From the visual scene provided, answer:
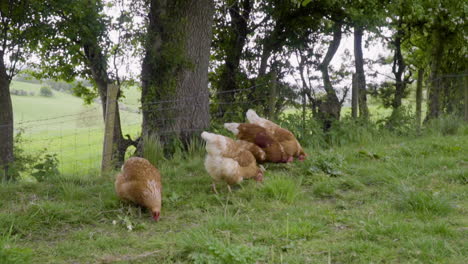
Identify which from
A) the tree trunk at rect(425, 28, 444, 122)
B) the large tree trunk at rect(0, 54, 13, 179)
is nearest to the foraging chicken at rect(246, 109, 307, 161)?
the large tree trunk at rect(0, 54, 13, 179)

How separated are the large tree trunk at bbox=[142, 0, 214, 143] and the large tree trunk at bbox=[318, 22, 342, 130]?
126 inches

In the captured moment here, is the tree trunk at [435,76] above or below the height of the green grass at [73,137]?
above

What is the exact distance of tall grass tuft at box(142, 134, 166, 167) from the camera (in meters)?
7.67

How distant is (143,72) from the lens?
8914 mm

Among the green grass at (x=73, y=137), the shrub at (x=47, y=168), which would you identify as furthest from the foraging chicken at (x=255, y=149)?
the shrub at (x=47, y=168)

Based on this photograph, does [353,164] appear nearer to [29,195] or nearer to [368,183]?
[368,183]

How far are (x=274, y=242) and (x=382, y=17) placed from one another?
7.98 m

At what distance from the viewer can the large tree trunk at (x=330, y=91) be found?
1041 cm

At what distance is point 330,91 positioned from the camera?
10797 millimetres

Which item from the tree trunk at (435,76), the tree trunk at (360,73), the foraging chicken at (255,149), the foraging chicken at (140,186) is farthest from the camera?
the tree trunk at (435,76)

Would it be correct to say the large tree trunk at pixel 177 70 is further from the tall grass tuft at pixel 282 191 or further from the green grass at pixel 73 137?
the tall grass tuft at pixel 282 191

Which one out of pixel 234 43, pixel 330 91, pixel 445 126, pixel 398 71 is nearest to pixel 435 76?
pixel 398 71

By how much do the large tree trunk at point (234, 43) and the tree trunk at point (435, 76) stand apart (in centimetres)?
558

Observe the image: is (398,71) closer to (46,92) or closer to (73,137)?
(73,137)
